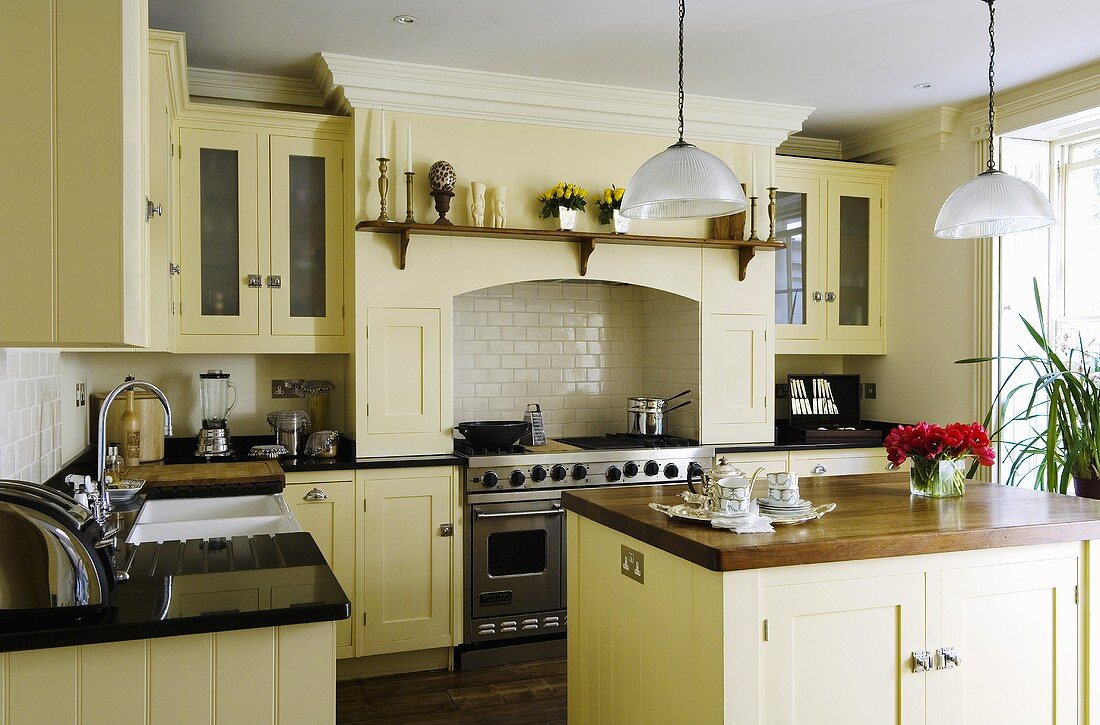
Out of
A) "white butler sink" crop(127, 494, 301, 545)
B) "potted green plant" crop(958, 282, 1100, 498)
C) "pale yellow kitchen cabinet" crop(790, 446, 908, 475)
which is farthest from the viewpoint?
"pale yellow kitchen cabinet" crop(790, 446, 908, 475)

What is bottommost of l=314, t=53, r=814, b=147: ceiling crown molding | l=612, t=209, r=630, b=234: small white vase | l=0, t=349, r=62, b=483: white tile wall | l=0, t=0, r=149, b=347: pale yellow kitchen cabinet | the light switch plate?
the light switch plate

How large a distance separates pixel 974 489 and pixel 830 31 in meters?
1.98

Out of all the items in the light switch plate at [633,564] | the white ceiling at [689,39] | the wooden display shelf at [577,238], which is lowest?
the light switch plate at [633,564]

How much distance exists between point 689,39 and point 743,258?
4.49 ft

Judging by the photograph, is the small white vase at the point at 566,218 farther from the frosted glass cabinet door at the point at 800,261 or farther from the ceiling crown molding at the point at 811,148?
the ceiling crown molding at the point at 811,148

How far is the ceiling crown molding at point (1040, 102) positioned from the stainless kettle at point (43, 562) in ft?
15.1

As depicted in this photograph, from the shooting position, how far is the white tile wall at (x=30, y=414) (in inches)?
92.8

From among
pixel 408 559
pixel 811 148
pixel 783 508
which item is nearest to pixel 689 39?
pixel 811 148

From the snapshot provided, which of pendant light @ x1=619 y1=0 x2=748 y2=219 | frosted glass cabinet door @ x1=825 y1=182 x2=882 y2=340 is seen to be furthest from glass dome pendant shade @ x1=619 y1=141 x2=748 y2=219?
frosted glass cabinet door @ x1=825 y1=182 x2=882 y2=340

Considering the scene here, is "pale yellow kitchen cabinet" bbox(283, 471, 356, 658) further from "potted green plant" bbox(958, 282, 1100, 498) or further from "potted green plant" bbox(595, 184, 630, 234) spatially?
"potted green plant" bbox(958, 282, 1100, 498)

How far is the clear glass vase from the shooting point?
9.85 ft

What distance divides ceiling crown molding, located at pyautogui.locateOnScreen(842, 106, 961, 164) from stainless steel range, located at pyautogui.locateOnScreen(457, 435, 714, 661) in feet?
8.65

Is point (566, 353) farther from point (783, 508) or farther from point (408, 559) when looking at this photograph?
point (783, 508)

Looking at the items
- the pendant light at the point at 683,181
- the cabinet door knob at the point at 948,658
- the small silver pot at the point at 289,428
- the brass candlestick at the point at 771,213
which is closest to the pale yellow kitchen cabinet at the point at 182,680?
the pendant light at the point at 683,181
